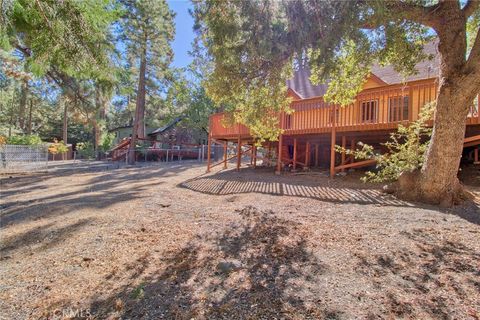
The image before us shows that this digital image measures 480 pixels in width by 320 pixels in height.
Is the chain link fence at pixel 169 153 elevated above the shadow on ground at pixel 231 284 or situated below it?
above

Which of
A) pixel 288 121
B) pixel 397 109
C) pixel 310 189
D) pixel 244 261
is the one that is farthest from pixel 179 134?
pixel 244 261

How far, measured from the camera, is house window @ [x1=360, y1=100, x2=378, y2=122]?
24.6 feet

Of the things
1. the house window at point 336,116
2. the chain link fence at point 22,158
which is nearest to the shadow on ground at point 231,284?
the house window at point 336,116

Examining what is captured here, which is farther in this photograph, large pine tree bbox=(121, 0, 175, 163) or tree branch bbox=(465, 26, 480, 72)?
large pine tree bbox=(121, 0, 175, 163)

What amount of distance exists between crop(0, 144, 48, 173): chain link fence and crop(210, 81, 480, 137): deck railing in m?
11.7

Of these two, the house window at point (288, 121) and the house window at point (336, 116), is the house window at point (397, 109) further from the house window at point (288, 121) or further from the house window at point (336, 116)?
the house window at point (288, 121)

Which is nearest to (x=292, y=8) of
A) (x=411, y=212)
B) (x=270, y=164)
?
Result: (x=411, y=212)

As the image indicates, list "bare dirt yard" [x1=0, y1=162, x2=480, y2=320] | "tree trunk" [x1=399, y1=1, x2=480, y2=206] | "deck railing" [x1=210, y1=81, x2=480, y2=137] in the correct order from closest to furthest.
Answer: "bare dirt yard" [x1=0, y1=162, x2=480, y2=320] < "tree trunk" [x1=399, y1=1, x2=480, y2=206] < "deck railing" [x1=210, y1=81, x2=480, y2=137]

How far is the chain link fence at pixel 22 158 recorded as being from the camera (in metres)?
11.8

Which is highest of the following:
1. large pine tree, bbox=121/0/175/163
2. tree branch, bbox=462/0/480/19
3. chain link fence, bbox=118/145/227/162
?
large pine tree, bbox=121/0/175/163

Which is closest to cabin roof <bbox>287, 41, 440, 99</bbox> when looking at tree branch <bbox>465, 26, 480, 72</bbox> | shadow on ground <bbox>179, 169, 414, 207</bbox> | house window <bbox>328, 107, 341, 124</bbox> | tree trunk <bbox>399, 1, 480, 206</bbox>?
house window <bbox>328, 107, 341, 124</bbox>

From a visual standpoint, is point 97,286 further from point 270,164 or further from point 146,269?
point 270,164

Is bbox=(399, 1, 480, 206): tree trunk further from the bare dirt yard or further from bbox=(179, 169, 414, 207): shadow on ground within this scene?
bbox=(179, 169, 414, 207): shadow on ground

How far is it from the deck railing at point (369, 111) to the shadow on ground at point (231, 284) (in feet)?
16.4
